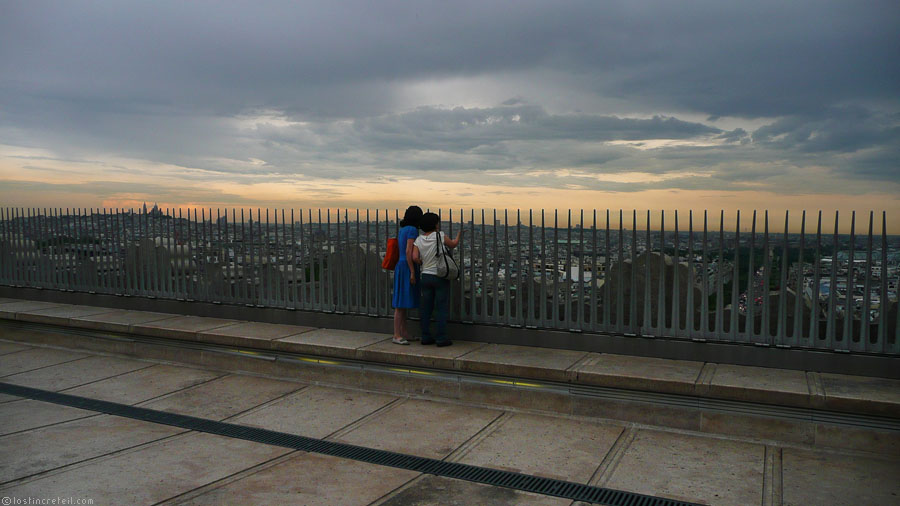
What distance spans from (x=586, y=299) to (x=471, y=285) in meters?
1.46

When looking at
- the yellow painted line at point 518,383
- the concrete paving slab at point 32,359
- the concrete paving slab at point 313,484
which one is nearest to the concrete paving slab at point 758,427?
the yellow painted line at point 518,383

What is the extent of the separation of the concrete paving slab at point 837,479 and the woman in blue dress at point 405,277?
4321mm

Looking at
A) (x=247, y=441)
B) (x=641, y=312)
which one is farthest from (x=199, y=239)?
(x=641, y=312)

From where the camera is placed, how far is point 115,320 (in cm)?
989

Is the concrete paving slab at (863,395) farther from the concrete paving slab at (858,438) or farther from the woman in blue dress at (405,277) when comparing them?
the woman in blue dress at (405,277)

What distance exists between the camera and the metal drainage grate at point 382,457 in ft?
15.1

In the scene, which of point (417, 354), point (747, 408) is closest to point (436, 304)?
point (417, 354)

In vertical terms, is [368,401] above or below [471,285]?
below

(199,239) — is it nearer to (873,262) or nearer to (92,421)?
(92,421)

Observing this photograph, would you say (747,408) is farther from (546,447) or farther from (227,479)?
(227,479)

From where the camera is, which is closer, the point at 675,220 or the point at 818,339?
the point at 818,339

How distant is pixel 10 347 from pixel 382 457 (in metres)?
7.97

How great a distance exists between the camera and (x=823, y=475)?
497cm

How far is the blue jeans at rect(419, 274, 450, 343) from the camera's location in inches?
305
